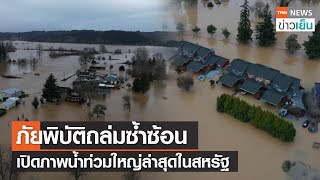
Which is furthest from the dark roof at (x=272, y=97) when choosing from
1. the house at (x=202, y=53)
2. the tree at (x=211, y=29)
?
the tree at (x=211, y=29)

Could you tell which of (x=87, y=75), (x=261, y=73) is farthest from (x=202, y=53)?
(x=87, y=75)

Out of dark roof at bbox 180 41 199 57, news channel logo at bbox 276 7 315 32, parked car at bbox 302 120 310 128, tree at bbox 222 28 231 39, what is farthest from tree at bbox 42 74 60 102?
news channel logo at bbox 276 7 315 32

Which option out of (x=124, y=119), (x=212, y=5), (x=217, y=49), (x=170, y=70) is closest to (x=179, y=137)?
(x=124, y=119)

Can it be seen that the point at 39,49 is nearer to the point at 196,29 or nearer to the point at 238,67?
the point at 196,29

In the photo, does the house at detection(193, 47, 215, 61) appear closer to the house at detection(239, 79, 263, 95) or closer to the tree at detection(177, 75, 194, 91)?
the tree at detection(177, 75, 194, 91)

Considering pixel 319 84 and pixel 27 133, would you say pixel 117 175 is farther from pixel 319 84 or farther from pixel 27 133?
pixel 319 84
